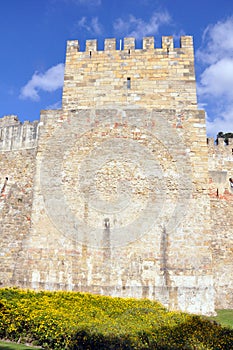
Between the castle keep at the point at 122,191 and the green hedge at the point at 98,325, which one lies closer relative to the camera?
the green hedge at the point at 98,325

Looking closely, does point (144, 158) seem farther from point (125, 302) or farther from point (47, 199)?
point (125, 302)

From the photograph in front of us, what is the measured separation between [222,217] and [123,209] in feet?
14.3

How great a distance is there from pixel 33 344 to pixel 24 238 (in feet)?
16.5

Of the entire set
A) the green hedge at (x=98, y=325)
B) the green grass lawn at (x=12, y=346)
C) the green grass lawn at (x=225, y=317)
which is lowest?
the green grass lawn at (x=12, y=346)

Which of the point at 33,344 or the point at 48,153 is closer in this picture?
the point at 33,344

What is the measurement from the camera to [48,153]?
472 inches

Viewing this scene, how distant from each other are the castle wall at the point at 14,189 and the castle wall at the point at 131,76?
7.46ft

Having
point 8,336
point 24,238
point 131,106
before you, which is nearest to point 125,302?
point 8,336

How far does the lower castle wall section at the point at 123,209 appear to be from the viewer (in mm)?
10422

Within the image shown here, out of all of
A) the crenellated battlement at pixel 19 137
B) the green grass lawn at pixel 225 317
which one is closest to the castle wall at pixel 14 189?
the crenellated battlement at pixel 19 137

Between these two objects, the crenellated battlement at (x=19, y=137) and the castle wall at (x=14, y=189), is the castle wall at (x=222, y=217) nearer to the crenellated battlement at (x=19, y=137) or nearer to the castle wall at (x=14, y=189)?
the castle wall at (x=14, y=189)

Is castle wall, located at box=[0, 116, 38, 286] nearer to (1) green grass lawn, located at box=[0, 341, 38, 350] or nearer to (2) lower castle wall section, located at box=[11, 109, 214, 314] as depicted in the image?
(2) lower castle wall section, located at box=[11, 109, 214, 314]

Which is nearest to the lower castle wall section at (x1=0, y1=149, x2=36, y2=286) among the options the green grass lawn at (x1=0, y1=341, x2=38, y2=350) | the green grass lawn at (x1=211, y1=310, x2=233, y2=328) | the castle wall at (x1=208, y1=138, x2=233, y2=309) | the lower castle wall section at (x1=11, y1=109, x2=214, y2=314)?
the lower castle wall section at (x1=11, y1=109, x2=214, y2=314)

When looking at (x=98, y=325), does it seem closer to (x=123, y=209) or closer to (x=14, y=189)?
(x=123, y=209)
